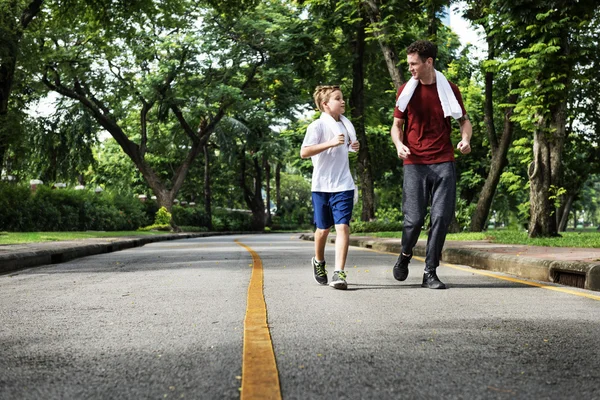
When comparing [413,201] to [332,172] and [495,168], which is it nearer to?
[332,172]

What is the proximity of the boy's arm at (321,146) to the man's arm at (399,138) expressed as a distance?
49 cm

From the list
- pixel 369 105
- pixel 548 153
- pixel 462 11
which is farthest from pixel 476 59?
pixel 548 153

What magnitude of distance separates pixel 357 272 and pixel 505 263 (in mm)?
1887

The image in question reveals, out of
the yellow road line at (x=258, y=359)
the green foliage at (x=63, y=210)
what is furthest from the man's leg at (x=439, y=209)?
the green foliage at (x=63, y=210)

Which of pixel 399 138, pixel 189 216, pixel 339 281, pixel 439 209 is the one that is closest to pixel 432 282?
pixel 439 209

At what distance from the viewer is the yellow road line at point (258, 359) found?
123 inches

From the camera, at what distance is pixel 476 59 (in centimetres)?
3431

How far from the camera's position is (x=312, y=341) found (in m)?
4.32

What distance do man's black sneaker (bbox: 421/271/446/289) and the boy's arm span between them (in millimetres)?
1531

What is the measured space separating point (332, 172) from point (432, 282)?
143cm

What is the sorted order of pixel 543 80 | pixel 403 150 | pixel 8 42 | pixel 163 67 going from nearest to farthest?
pixel 403 150, pixel 543 80, pixel 8 42, pixel 163 67

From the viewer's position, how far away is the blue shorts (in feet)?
24.0

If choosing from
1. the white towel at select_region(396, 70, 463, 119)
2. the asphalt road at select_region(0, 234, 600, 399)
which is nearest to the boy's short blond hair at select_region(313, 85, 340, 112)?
the white towel at select_region(396, 70, 463, 119)

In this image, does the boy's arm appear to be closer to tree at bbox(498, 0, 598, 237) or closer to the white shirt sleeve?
the white shirt sleeve
